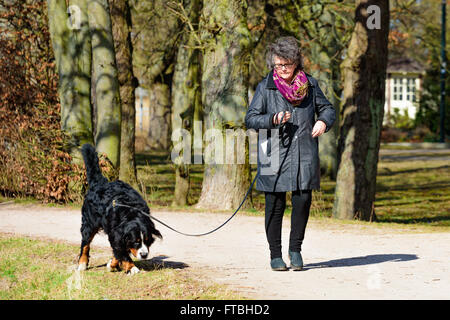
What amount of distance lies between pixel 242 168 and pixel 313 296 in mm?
8267

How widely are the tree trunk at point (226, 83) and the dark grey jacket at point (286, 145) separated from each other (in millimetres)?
6968

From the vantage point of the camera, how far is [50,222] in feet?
38.7

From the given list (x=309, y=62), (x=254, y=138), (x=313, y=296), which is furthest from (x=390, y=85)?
(x=313, y=296)

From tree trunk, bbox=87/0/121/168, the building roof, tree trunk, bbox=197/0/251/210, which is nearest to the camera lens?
tree trunk, bbox=197/0/251/210

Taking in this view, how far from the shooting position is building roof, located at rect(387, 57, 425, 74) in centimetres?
6531

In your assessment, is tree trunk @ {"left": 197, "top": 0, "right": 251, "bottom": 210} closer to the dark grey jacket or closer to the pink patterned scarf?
the dark grey jacket

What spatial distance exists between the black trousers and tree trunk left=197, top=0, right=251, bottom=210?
6947mm

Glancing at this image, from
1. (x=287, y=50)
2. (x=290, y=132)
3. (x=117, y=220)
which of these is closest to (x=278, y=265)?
(x=290, y=132)

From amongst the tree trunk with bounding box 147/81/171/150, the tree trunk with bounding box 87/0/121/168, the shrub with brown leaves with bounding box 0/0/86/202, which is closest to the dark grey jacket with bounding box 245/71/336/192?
the shrub with brown leaves with bounding box 0/0/86/202

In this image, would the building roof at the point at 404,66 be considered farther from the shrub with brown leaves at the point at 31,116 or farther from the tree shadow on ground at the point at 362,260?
the tree shadow on ground at the point at 362,260

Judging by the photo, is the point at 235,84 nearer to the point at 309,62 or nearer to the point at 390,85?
the point at 309,62

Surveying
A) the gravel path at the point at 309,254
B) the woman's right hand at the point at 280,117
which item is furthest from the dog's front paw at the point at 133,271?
the woman's right hand at the point at 280,117
